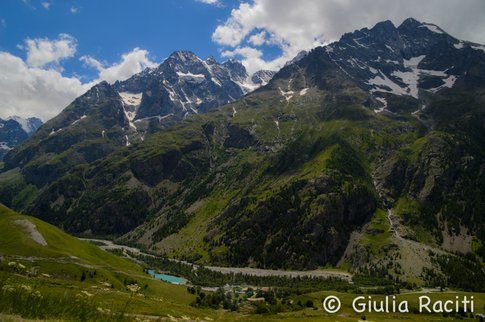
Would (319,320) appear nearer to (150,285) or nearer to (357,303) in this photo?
(357,303)

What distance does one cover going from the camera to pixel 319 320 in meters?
127

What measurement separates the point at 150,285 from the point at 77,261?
33842mm

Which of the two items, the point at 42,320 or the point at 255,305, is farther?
the point at 255,305

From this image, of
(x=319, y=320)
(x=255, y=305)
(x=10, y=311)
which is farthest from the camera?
(x=255, y=305)

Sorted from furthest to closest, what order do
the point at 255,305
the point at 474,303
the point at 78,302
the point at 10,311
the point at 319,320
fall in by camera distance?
the point at 474,303 → the point at 255,305 → the point at 319,320 → the point at 78,302 → the point at 10,311

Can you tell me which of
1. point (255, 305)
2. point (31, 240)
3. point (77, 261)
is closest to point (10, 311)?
point (255, 305)

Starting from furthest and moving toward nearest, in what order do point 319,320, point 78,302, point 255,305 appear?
point 255,305 < point 319,320 < point 78,302

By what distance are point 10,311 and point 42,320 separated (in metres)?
1.05

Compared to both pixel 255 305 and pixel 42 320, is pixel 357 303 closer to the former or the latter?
pixel 255 305

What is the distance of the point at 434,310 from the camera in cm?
18112

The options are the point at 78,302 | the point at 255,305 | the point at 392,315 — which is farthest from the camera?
the point at 255,305

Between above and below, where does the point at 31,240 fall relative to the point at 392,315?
above

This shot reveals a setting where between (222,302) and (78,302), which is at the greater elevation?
(78,302)

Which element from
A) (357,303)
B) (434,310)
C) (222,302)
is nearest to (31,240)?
(222,302)
